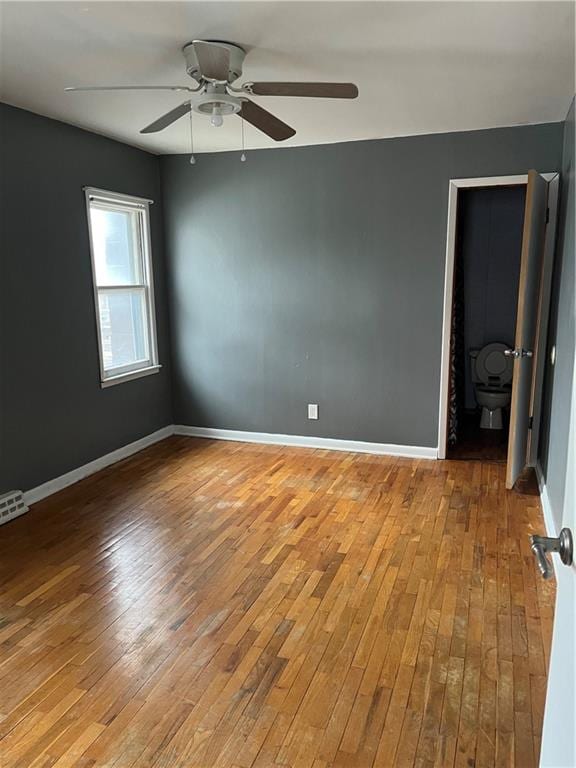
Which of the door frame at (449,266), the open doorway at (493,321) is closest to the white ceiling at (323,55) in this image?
the door frame at (449,266)

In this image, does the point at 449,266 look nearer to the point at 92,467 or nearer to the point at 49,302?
the point at 49,302

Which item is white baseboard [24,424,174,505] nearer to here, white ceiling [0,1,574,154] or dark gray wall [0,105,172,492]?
dark gray wall [0,105,172,492]

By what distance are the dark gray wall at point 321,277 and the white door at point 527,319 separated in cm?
55

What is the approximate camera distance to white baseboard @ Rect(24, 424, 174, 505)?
374 centimetres

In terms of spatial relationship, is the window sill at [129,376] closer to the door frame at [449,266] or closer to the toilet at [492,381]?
the door frame at [449,266]

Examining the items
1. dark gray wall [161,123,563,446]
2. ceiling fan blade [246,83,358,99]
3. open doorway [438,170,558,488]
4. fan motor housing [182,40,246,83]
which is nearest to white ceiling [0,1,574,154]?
fan motor housing [182,40,246,83]

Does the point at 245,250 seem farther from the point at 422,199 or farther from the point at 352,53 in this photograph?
the point at 352,53

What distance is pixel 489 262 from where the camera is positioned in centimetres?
557

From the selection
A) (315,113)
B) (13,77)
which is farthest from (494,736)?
(13,77)

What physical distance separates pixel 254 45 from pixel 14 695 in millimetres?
2769

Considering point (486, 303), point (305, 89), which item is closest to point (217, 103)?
point (305, 89)

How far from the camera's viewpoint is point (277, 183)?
4.58 meters

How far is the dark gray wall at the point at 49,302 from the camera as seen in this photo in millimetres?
3443

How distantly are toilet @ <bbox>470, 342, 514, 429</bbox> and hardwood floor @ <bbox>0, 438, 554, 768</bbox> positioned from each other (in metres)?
1.47
